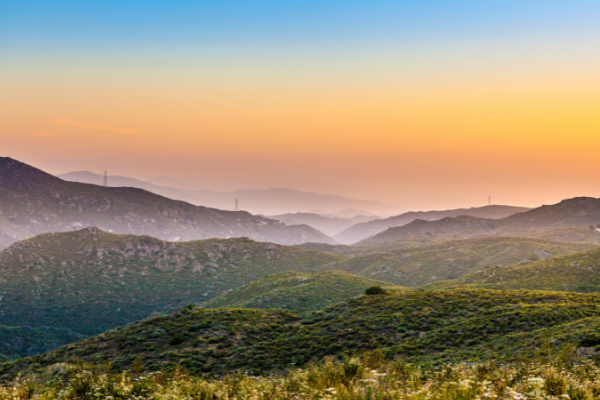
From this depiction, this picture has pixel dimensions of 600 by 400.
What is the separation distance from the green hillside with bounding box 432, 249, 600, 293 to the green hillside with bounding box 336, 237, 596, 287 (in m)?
29.8

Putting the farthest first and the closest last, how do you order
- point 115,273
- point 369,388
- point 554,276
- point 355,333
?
Result: point 115,273, point 554,276, point 355,333, point 369,388

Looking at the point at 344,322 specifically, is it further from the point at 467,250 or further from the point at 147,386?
the point at 467,250

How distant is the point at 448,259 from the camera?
13038cm

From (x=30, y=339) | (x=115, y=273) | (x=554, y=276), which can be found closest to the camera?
(x=554, y=276)

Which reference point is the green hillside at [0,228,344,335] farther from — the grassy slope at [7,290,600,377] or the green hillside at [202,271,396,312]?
the grassy slope at [7,290,600,377]

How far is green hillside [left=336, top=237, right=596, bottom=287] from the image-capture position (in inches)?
4592

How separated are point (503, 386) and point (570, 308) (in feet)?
118

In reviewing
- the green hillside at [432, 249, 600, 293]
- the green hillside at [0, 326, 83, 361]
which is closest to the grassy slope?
the green hillside at [432, 249, 600, 293]

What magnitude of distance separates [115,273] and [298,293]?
80.6m

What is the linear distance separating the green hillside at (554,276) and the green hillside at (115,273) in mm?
73743

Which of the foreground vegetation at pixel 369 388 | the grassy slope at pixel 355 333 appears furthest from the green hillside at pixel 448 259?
the foreground vegetation at pixel 369 388

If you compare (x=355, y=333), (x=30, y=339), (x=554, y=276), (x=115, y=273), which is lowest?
(x=30, y=339)

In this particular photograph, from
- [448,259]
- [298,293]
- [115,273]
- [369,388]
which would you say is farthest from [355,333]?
[115,273]

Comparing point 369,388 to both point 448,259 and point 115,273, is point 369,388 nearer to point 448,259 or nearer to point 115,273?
point 448,259
